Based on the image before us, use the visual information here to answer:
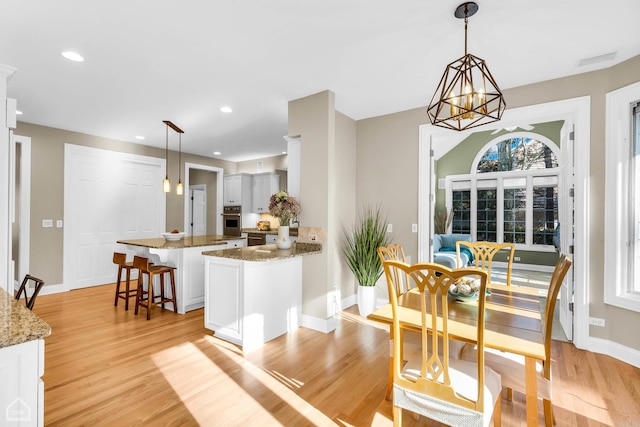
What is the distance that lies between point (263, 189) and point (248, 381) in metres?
4.90

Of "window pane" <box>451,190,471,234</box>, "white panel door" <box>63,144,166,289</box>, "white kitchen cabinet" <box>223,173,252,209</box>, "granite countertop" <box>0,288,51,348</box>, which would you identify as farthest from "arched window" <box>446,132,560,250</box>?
"granite countertop" <box>0,288,51,348</box>

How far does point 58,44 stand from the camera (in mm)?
2461

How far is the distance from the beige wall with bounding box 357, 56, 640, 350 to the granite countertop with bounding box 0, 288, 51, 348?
11.5ft

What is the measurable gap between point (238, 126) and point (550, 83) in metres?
3.94

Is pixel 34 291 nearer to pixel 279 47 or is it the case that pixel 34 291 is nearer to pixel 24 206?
pixel 279 47

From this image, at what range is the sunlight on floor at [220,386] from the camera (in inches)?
75.9

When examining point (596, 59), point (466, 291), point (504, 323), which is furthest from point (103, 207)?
point (596, 59)

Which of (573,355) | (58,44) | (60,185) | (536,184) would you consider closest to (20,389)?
(58,44)

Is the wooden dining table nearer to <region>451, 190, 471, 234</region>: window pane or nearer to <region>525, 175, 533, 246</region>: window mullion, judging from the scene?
<region>525, 175, 533, 246</region>: window mullion

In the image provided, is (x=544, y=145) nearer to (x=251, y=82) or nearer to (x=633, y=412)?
(x=633, y=412)

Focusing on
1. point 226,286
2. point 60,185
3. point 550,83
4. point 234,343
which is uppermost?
point 550,83

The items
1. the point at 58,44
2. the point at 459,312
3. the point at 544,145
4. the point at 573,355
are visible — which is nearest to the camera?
the point at 459,312

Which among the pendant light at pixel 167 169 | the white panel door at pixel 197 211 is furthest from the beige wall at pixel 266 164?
the pendant light at pixel 167 169

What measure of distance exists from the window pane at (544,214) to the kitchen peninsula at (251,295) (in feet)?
20.4
